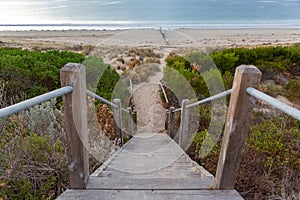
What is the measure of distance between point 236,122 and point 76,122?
1.17 metres

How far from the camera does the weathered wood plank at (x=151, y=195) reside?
204cm

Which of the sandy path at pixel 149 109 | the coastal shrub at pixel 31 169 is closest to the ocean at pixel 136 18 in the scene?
the sandy path at pixel 149 109

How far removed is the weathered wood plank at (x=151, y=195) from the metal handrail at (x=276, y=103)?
2.78 ft

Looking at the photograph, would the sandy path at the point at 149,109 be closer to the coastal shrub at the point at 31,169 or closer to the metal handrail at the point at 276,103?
the coastal shrub at the point at 31,169

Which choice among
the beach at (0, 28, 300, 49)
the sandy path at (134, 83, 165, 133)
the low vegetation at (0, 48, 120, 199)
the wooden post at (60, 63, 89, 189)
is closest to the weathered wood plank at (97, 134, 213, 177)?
the low vegetation at (0, 48, 120, 199)

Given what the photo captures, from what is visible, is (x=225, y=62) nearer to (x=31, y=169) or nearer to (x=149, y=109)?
(x=149, y=109)

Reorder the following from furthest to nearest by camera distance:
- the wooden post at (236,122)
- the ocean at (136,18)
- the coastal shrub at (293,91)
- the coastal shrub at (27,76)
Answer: the ocean at (136,18), the coastal shrub at (293,91), the coastal shrub at (27,76), the wooden post at (236,122)

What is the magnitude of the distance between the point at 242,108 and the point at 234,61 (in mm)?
8945

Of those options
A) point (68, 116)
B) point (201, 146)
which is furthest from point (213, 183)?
point (201, 146)

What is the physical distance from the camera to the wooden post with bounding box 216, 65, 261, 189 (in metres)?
1.82

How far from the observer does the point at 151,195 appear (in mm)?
2080

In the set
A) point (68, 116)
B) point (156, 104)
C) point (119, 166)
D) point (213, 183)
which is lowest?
point (156, 104)

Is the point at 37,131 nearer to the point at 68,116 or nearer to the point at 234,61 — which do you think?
the point at 68,116

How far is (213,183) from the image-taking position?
2.24 metres
